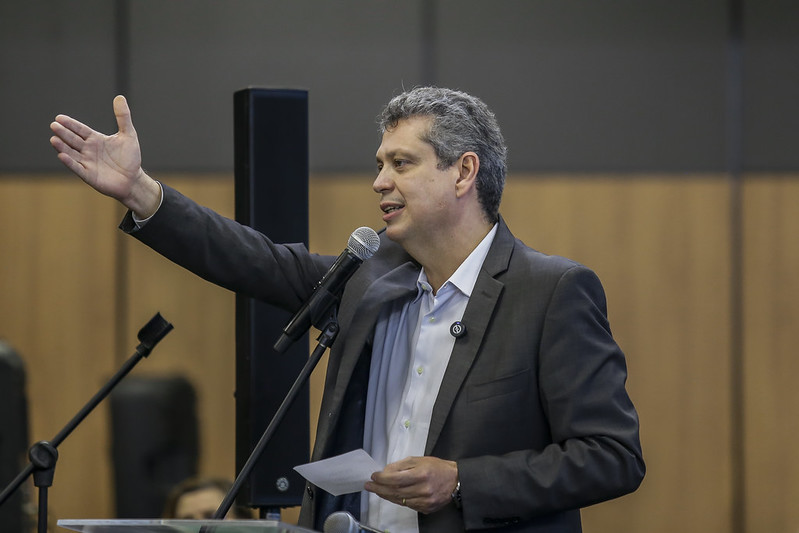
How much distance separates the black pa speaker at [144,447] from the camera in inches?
166

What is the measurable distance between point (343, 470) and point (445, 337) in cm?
34

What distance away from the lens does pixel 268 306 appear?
2289 millimetres

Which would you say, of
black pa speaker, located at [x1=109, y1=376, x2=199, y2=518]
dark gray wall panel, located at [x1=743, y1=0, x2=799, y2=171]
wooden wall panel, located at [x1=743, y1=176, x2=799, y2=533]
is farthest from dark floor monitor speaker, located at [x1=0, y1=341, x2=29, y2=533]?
dark gray wall panel, located at [x1=743, y1=0, x2=799, y2=171]

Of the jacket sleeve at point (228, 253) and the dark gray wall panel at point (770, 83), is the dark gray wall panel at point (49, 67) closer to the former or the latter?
the jacket sleeve at point (228, 253)

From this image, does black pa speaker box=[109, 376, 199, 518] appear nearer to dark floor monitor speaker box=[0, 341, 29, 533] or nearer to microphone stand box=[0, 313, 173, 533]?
dark floor monitor speaker box=[0, 341, 29, 533]

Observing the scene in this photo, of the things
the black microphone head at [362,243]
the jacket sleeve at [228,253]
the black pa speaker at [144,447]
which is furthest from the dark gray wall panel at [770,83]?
the black microphone head at [362,243]

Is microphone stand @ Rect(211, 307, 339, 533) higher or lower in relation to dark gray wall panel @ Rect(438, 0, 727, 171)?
lower

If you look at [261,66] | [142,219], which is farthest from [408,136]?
[261,66]

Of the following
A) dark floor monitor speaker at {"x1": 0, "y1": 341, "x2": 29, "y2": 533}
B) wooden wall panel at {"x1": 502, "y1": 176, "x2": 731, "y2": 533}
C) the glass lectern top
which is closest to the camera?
the glass lectern top

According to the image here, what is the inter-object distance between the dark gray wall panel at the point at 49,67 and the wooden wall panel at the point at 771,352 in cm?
293

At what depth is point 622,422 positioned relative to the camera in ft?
5.31

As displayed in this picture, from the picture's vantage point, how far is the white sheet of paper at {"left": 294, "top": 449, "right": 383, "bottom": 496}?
151 centimetres

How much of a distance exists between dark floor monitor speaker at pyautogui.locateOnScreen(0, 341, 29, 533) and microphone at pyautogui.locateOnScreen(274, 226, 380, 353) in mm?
2028

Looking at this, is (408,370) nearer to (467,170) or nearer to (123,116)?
(467,170)
